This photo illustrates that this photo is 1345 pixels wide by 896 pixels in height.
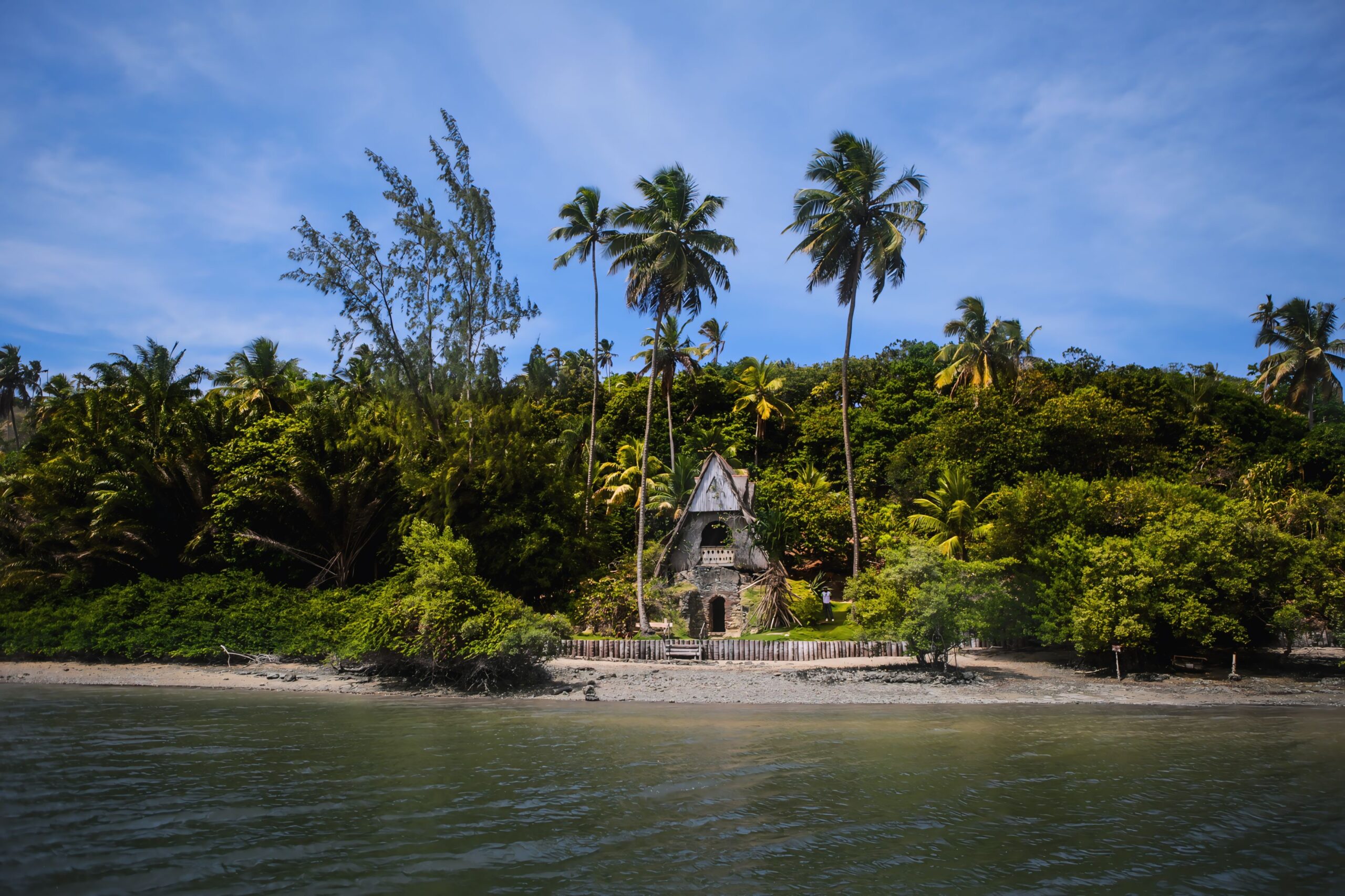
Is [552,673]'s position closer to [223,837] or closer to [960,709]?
[960,709]

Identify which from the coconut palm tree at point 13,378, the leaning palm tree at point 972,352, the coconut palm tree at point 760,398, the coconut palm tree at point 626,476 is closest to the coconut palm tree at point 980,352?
the leaning palm tree at point 972,352

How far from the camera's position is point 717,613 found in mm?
34281

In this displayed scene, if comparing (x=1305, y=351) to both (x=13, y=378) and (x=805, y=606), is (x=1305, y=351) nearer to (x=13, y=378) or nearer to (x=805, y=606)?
(x=805, y=606)

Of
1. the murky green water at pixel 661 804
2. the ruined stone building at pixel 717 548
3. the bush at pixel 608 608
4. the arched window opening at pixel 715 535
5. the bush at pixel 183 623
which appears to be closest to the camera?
the murky green water at pixel 661 804

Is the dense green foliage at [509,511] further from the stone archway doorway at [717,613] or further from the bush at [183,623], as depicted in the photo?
the stone archway doorway at [717,613]

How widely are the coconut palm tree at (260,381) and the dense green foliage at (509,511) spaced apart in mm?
197

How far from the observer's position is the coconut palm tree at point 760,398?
1885 inches

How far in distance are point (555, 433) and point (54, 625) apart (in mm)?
26311

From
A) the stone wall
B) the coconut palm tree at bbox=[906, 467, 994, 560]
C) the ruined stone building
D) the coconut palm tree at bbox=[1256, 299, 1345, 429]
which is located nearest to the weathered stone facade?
the ruined stone building

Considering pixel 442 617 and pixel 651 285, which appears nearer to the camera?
pixel 442 617

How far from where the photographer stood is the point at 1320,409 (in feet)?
198

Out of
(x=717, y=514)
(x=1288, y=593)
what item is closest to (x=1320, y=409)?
(x=1288, y=593)

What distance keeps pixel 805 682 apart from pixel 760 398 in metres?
27.2

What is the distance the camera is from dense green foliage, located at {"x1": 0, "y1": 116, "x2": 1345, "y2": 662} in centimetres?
2236
